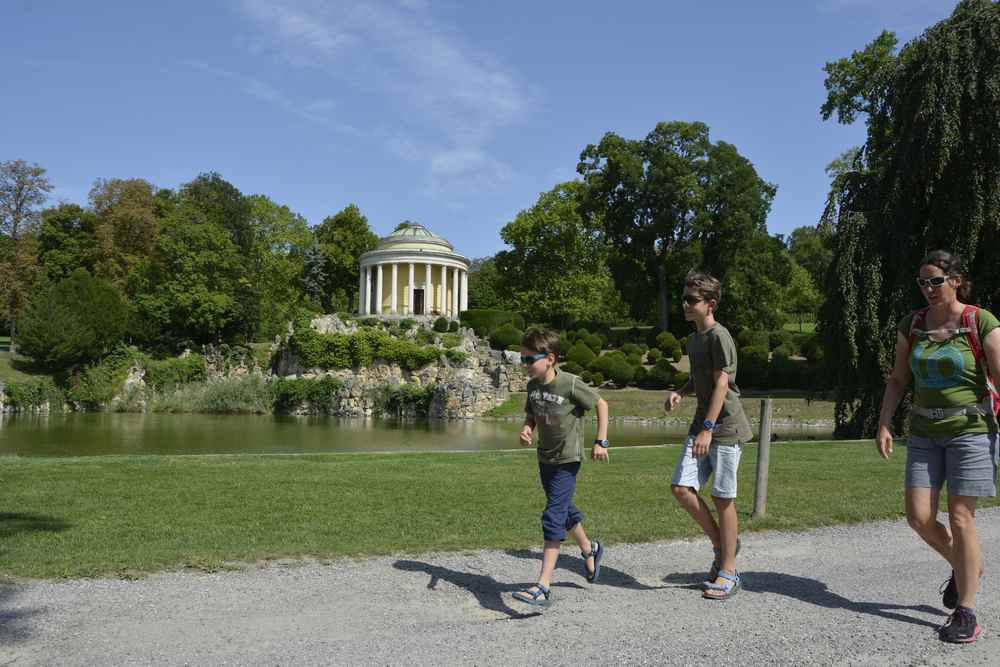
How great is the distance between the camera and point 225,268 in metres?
42.8

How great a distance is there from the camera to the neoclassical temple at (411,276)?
51812 mm

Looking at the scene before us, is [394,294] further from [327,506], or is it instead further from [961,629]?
[961,629]

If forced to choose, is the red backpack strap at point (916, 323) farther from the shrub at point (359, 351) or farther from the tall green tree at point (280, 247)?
the tall green tree at point (280, 247)

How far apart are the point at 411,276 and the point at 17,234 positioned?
23.5m

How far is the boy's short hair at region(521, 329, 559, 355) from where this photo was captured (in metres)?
4.31

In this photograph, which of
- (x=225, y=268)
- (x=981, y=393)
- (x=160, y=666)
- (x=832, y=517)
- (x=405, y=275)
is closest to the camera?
(x=160, y=666)

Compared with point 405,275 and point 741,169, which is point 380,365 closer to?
point 405,275

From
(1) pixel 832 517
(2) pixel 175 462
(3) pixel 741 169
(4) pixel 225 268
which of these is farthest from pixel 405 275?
(1) pixel 832 517

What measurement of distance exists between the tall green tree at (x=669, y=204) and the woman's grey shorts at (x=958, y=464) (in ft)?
132

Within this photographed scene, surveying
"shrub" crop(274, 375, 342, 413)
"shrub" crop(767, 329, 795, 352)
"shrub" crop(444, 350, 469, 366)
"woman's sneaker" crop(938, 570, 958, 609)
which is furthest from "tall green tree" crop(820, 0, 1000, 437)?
"shrub" crop(767, 329, 795, 352)

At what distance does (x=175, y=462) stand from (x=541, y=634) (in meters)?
8.45

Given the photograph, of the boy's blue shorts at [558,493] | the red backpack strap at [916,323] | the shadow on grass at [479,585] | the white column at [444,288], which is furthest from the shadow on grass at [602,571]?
the white column at [444,288]

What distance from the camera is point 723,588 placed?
416 centimetres

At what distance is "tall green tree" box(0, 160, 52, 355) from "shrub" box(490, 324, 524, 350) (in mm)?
25860
